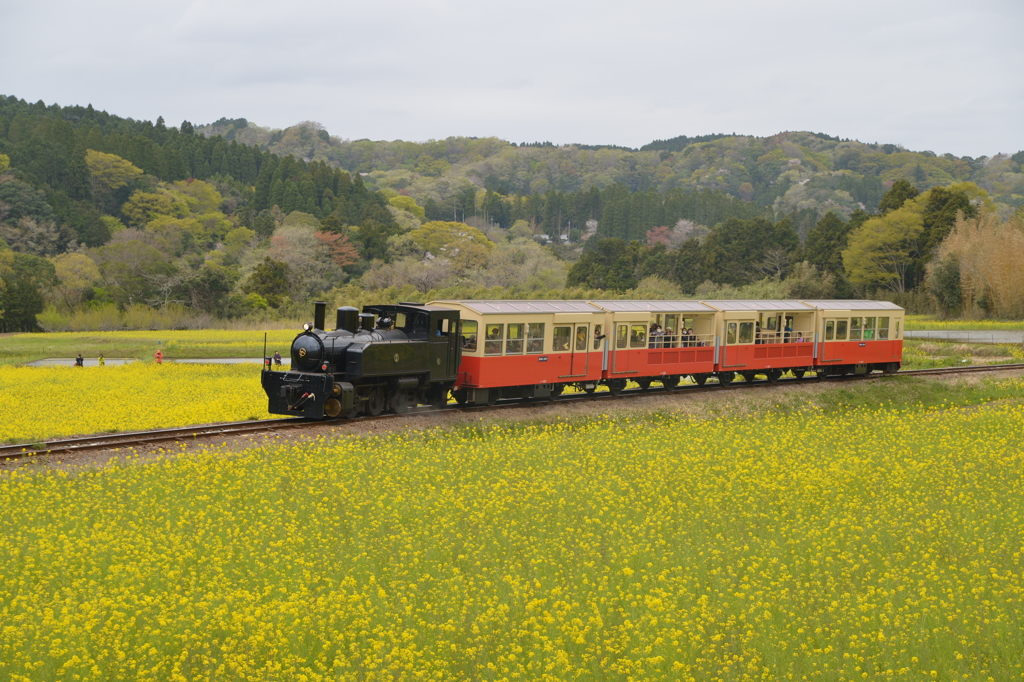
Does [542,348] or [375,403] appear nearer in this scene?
[375,403]

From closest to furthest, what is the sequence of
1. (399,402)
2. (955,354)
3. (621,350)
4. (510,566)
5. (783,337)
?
(510,566) → (399,402) → (621,350) → (783,337) → (955,354)

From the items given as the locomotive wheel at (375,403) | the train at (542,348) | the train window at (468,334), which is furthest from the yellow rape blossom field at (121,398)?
the train window at (468,334)

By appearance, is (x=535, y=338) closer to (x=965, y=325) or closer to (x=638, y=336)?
(x=638, y=336)

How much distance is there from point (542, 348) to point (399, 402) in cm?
421

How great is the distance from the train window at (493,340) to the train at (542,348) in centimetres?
2

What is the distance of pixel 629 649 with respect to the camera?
878 centimetres

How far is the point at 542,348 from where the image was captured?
22.2 metres

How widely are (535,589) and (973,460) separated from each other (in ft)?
37.7

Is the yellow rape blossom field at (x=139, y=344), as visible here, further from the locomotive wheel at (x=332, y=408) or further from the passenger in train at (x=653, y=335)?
the locomotive wheel at (x=332, y=408)

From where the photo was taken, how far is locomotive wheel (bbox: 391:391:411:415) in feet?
65.7

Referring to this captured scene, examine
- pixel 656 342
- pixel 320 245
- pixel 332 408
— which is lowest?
pixel 332 408

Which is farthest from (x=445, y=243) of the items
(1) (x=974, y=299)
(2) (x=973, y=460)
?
(2) (x=973, y=460)

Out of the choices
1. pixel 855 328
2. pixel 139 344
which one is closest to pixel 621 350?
pixel 855 328

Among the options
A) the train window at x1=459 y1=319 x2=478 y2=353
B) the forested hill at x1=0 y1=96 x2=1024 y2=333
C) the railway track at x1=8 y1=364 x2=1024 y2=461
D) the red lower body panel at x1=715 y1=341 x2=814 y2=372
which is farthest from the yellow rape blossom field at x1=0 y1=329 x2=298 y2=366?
the red lower body panel at x1=715 y1=341 x2=814 y2=372
